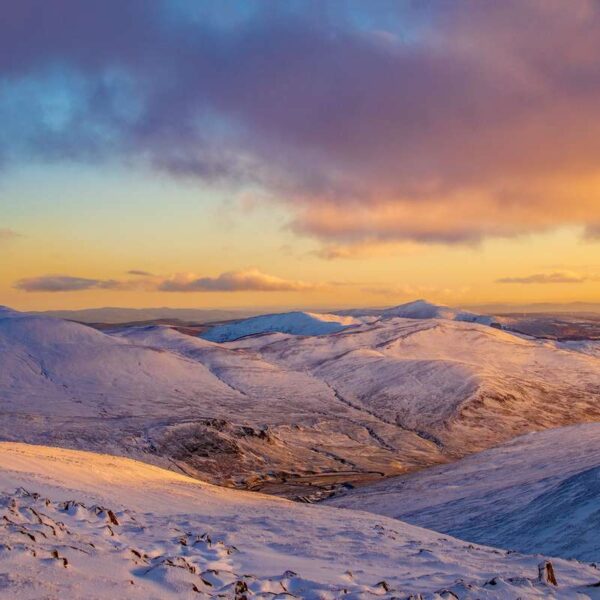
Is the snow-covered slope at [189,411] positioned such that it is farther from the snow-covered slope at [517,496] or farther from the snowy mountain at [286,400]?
the snow-covered slope at [517,496]

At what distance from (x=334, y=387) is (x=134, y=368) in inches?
1501

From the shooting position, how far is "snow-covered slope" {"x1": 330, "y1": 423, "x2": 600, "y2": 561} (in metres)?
28.4

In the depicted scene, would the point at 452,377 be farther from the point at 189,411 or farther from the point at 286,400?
the point at 189,411

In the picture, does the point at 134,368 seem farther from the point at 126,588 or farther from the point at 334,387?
the point at 126,588

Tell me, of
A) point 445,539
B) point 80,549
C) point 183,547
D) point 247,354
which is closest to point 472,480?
point 445,539

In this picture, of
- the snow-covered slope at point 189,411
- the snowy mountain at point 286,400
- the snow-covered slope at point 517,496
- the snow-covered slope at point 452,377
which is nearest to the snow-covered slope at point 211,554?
the snow-covered slope at point 517,496

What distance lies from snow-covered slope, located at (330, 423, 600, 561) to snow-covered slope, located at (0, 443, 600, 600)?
7.91 m

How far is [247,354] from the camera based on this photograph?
148 m

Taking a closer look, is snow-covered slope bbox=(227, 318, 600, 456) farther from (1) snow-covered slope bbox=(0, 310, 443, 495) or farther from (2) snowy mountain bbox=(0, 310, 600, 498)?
(1) snow-covered slope bbox=(0, 310, 443, 495)

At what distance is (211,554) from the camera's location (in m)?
14.3

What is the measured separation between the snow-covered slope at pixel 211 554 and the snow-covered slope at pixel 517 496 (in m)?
7.91

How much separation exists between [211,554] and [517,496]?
98.7 ft

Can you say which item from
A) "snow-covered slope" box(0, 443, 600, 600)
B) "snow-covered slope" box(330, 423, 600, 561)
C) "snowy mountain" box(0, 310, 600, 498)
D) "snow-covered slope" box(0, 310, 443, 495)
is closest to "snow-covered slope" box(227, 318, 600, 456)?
"snowy mountain" box(0, 310, 600, 498)

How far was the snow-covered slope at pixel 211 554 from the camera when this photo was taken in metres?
10.6
